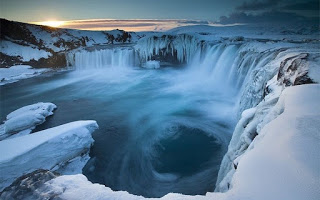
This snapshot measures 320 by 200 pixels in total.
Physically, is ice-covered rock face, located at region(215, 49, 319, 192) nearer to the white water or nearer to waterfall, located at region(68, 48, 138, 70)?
the white water

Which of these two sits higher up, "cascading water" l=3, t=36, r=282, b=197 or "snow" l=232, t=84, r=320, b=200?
"snow" l=232, t=84, r=320, b=200

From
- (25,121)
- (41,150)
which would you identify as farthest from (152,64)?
(41,150)

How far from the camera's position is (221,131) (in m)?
8.10

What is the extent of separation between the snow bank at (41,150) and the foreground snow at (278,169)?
122 inches

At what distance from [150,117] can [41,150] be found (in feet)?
19.3

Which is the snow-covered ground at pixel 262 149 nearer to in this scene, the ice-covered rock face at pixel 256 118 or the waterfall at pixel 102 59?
the ice-covered rock face at pixel 256 118

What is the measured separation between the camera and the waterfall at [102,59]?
23.9 m

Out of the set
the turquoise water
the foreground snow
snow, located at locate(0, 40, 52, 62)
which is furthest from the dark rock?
snow, located at locate(0, 40, 52, 62)

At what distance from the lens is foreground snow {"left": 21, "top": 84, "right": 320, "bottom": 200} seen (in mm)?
1767

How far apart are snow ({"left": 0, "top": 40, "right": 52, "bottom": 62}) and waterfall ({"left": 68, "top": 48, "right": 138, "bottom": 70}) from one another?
5219mm

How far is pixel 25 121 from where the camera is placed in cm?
862

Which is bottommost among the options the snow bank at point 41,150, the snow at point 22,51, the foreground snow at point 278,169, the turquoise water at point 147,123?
the turquoise water at point 147,123

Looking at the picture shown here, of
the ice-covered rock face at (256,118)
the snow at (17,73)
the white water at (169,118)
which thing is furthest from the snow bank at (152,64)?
the ice-covered rock face at (256,118)

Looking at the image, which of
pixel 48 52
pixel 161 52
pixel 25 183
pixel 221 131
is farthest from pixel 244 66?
pixel 48 52
